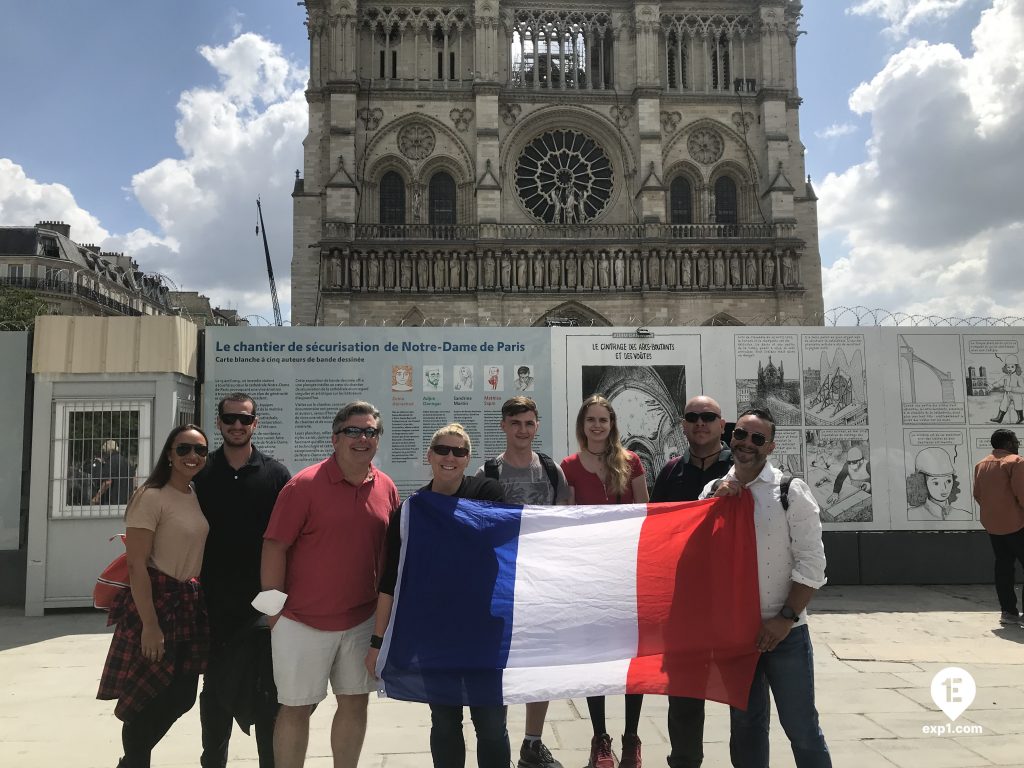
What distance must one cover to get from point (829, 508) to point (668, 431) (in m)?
2.27

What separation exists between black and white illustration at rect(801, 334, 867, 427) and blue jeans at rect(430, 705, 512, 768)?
23.6ft

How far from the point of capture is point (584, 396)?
9.66 metres

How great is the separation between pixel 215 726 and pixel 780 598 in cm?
312

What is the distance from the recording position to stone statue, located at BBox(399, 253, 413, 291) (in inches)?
1120

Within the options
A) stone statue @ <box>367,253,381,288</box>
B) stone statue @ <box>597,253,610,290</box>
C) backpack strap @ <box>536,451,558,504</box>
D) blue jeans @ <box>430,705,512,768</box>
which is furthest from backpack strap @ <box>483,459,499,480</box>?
stone statue @ <box>597,253,610,290</box>

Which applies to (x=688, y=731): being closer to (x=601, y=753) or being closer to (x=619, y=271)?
(x=601, y=753)

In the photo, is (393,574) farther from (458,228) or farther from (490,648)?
(458,228)

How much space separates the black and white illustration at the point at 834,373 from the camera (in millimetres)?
9711

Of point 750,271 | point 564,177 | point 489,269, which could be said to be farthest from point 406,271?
point 750,271

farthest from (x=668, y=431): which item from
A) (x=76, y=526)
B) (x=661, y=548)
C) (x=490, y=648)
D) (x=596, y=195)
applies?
(x=596, y=195)

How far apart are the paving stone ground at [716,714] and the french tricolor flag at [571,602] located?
908 millimetres

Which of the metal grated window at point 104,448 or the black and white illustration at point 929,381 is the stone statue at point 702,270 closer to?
the black and white illustration at point 929,381

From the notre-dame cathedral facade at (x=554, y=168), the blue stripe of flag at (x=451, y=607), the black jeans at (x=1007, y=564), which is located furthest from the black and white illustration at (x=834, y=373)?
the notre-dame cathedral facade at (x=554, y=168)

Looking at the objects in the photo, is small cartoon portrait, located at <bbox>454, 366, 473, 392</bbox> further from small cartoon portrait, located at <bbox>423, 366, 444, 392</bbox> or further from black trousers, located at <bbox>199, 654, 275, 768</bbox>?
black trousers, located at <bbox>199, 654, 275, 768</bbox>
